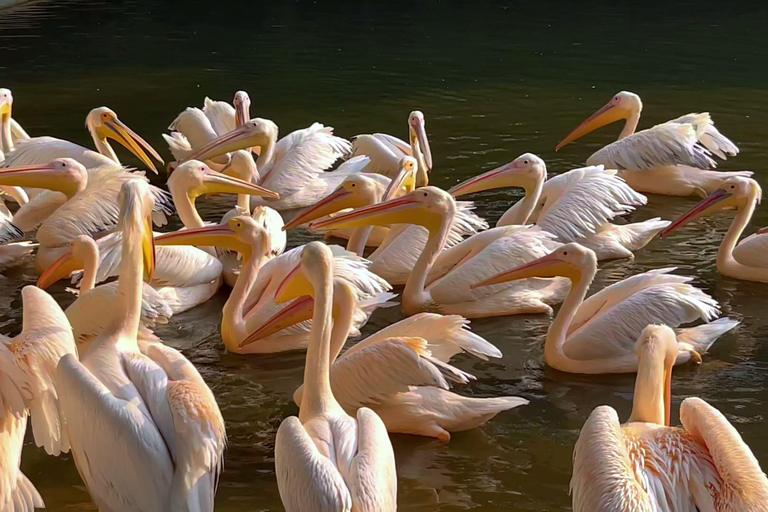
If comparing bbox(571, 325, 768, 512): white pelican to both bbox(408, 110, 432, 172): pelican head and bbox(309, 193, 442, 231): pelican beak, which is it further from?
bbox(408, 110, 432, 172): pelican head

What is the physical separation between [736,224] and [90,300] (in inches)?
133

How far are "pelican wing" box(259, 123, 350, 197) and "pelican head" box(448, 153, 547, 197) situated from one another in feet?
4.00

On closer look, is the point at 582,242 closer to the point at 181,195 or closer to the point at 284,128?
the point at 181,195

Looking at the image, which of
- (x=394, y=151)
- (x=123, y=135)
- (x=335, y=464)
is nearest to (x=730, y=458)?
(x=335, y=464)

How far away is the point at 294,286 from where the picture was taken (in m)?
4.52

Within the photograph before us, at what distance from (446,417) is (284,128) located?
5533 mm

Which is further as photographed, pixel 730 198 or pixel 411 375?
pixel 730 198

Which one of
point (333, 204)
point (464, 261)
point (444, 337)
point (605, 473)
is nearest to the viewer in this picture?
point (605, 473)

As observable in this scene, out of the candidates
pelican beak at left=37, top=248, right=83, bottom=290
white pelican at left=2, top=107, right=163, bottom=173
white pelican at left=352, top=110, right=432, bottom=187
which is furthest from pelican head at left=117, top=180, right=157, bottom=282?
white pelican at left=352, top=110, right=432, bottom=187

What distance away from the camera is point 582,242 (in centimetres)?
576

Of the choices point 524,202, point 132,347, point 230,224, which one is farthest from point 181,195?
point 132,347

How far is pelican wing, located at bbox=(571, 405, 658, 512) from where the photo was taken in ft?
8.37

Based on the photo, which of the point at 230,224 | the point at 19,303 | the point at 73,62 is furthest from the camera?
the point at 73,62

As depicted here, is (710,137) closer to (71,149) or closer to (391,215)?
(391,215)
